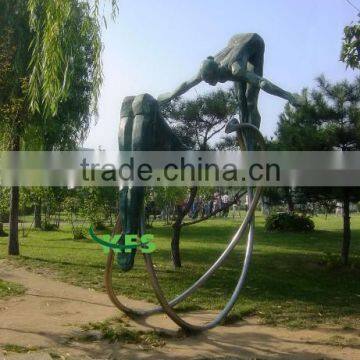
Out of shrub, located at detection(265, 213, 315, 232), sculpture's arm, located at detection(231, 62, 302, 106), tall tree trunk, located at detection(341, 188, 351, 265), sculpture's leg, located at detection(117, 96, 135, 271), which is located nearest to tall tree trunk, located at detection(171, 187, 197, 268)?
tall tree trunk, located at detection(341, 188, 351, 265)

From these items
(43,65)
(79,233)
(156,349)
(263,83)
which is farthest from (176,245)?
(79,233)

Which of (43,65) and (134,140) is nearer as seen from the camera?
(134,140)

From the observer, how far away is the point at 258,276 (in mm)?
10078

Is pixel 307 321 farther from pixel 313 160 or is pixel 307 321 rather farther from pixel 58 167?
pixel 58 167

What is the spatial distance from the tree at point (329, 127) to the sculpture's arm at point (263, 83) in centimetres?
442

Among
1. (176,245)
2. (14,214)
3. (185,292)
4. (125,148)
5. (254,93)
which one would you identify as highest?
(254,93)

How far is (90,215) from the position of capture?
17.0m

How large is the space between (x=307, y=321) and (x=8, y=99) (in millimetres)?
6704

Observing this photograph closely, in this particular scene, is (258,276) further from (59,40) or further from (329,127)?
(59,40)

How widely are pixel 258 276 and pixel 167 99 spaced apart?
5.32 meters

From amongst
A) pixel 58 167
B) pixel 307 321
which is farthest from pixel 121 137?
pixel 58 167

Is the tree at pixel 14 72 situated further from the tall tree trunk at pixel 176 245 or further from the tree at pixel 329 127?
the tree at pixel 329 127

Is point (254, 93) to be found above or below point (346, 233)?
above

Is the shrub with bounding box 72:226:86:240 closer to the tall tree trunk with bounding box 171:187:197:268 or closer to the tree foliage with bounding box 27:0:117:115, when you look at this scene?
the tall tree trunk with bounding box 171:187:197:268
